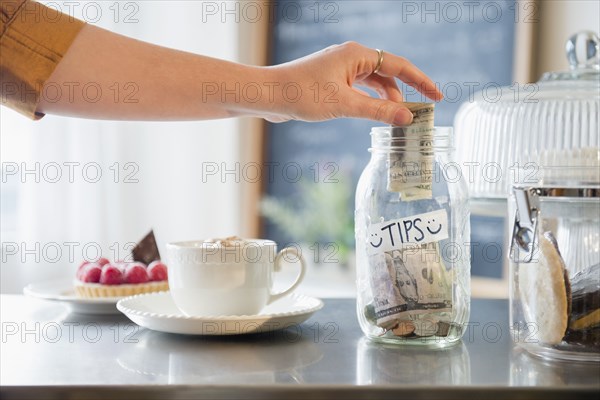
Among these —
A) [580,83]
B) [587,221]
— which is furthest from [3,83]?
[580,83]

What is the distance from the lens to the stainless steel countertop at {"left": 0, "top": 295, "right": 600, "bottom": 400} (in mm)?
655

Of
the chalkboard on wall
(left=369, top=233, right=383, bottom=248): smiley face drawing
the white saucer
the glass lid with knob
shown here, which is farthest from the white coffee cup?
the chalkboard on wall

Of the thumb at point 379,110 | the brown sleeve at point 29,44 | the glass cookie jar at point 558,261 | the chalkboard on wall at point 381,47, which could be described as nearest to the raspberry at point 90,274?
the brown sleeve at point 29,44

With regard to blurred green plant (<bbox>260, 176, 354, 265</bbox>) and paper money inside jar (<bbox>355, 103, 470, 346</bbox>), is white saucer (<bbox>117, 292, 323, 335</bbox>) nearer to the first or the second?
paper money inside jar (<bbox>355, 103, 470, 346</bbox>)

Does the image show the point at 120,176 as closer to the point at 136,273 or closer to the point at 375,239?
the point at 136,273

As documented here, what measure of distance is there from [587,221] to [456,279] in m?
0.14

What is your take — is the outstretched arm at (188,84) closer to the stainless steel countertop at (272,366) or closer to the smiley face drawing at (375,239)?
the smiley face drawing at (375,239)

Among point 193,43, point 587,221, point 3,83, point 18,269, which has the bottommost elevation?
point 18,269

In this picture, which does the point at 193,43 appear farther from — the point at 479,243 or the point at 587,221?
the point at 587,221

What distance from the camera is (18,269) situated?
2184 millimetres

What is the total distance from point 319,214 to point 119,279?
4.86 feet

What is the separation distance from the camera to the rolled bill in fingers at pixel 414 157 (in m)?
0.85

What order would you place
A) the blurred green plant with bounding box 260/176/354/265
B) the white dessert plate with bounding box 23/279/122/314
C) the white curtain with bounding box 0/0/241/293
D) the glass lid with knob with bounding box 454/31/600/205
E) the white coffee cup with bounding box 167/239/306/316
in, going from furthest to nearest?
the blurred green plant with bounding box 260/176/354/265 < the white curtain with bounding box 0/0/241/293 < the glass lid with knob with bounding box 454/31/600/205 < the white dessert plate with bounding box 23/279/122/314 < the white coffee cup with bounding box 167/239/306/316

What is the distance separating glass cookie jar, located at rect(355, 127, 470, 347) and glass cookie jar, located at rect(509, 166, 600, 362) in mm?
68
